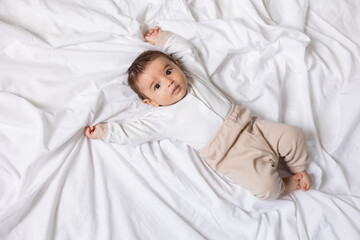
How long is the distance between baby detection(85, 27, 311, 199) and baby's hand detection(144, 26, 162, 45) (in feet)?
0.38

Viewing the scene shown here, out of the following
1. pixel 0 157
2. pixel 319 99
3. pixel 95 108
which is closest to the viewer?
pixel 0 157

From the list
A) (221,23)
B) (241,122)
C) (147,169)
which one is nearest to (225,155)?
(241,122)

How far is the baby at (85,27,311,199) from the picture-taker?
115 cm

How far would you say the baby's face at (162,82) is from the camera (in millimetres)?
1168

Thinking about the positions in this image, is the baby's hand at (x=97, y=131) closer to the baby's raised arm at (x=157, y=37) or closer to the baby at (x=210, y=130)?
the baby at (x=210, y=130)

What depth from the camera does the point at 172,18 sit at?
137cm

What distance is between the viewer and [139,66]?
46.8 inches

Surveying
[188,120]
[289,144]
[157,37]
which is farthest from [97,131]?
[289,144]

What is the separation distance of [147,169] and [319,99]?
2.22 feet

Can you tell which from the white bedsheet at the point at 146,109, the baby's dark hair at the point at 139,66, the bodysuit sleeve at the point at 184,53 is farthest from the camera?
the bodysuit sleeve at the point at 184,53

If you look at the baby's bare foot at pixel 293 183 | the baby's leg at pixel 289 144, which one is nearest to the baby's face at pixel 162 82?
the baby's leg at pixel 289 144

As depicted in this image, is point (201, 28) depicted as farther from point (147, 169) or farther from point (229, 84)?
point (147, 169)

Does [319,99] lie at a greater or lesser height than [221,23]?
lesser

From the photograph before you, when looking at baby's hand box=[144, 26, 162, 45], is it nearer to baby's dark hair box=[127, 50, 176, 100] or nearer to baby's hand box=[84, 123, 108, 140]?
baby's dark hair box=[127, 50, 176, 100]
